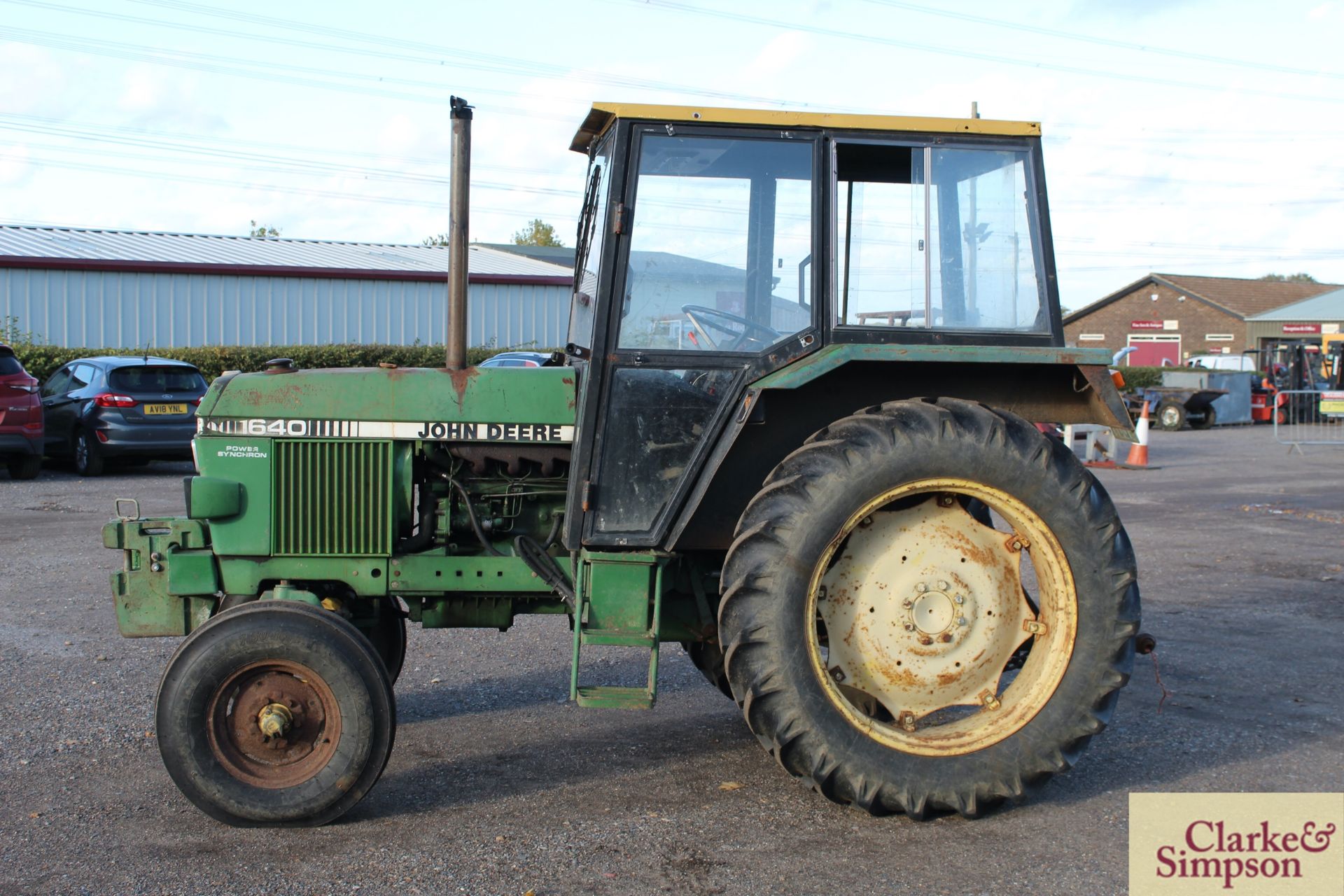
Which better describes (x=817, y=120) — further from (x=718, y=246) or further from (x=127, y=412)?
(x=127, y=412)

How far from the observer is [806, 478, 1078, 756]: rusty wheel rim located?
4.50 metres

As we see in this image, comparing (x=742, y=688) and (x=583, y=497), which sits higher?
(x=583, y=497)

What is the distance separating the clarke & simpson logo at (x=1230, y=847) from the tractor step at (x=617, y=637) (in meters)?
1.72

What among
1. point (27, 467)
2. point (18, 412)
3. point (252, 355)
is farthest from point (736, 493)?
point (252, 355)

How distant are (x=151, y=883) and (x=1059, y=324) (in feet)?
12.1

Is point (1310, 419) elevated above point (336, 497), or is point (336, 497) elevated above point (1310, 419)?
point (336, 497)

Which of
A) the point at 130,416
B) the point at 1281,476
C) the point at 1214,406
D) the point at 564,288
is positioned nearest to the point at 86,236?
the point at 564,288

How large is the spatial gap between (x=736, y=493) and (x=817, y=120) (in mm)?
1442

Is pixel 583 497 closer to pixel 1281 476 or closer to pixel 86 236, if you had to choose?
pixel 1281 476

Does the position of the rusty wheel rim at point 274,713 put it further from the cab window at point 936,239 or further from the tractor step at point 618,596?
the cab window at point 936,239

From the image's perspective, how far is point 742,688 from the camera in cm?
427

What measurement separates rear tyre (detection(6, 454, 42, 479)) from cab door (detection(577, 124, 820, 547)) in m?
12.7

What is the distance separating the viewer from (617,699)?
4324 mm

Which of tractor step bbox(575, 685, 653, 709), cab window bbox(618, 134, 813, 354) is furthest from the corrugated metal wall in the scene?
tractor step bbox(575, 685, 653, 709)
